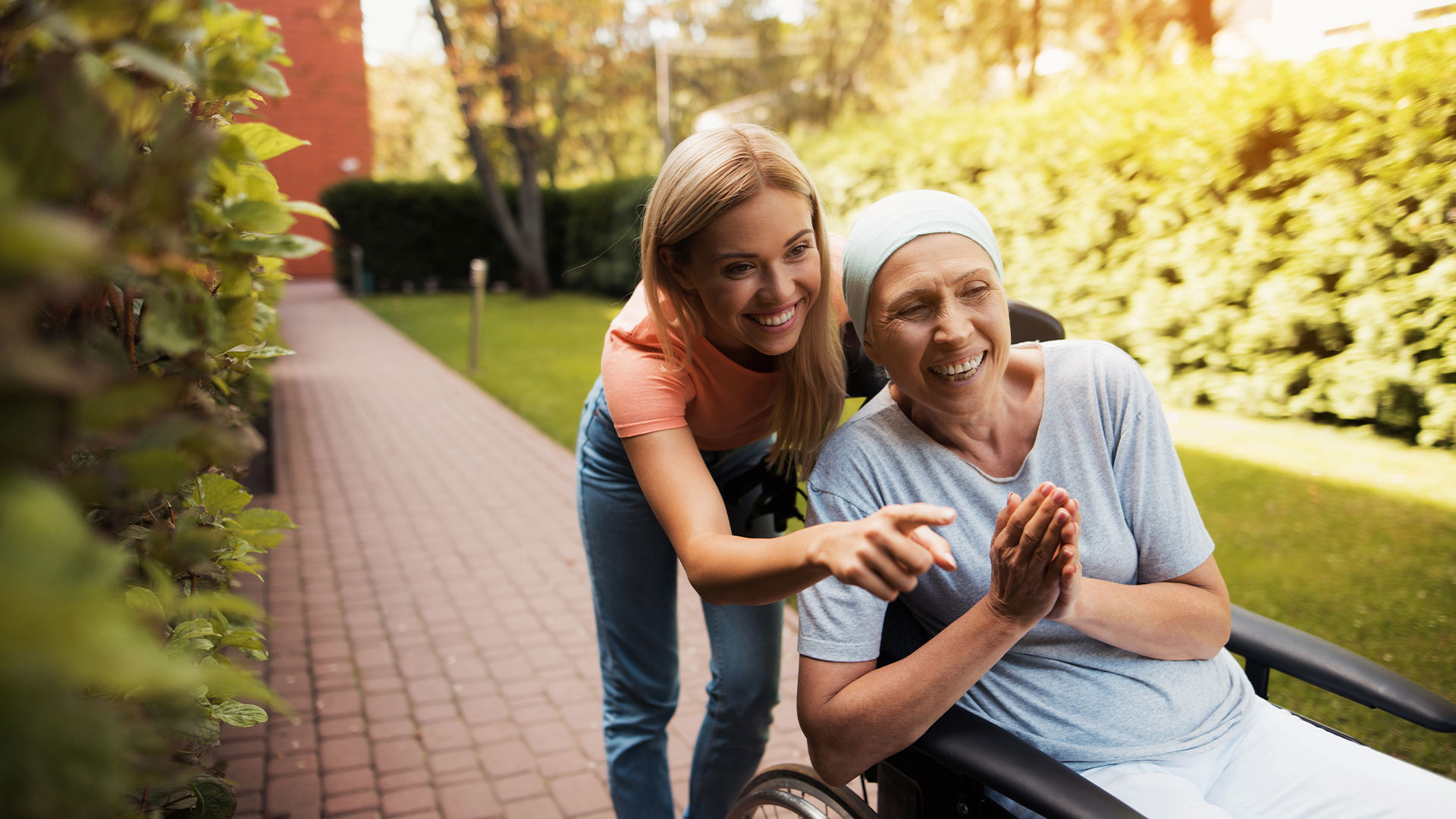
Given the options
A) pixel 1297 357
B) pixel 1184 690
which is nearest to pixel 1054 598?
pixel 1184 690

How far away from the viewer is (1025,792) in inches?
57.8

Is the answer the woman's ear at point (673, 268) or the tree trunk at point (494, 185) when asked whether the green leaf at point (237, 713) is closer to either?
the woman's ear at point (673, 268)

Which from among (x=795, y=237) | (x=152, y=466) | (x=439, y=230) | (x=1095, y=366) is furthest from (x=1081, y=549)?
(x=439, y=230)

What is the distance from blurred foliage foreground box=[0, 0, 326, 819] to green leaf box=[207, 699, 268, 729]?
10 cm

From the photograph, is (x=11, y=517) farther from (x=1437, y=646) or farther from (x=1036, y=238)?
(x=1036, y=238)

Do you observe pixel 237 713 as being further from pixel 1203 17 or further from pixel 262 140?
pixel 1203 17

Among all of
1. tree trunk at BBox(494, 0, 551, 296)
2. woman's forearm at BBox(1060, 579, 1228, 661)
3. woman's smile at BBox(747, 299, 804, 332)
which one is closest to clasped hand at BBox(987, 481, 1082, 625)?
woman's forearm at BBox(1060, 579, 1228, 661)

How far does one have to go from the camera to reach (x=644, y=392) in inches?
74.2

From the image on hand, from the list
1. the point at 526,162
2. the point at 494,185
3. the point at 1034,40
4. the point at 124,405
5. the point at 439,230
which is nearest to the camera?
the point at 124,405

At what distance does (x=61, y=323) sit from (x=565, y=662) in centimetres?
339

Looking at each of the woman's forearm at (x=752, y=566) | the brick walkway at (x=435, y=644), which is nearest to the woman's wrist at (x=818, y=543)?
the woman's forearm at (x=752, y=566)

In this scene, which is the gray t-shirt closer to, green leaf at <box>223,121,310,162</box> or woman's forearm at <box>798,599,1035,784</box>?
woman's forearm at <box>798,599,1035,784</box>

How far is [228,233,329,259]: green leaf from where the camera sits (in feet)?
3.67

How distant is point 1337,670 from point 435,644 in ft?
11.7
